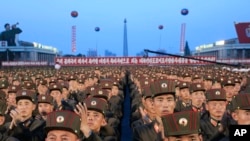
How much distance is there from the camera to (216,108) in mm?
7695

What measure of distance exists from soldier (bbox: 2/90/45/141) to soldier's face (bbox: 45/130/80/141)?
1.57 metres

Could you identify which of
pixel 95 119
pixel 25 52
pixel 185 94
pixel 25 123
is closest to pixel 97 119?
pixel 95 119

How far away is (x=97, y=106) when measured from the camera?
23.2 ft

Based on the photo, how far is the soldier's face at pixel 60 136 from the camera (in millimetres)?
5043

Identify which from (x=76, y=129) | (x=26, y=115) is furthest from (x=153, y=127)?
(x=26, y=115)

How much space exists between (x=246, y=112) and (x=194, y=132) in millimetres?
1291

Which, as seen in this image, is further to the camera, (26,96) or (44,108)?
(44,108)

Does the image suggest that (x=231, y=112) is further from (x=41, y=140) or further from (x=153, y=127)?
(x=41, y=140)

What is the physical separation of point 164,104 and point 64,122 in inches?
75.5

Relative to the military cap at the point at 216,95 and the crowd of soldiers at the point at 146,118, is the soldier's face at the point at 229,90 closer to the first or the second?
the crowd of soldiers at the point at 146,118

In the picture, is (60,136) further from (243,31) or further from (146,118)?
(243,31)

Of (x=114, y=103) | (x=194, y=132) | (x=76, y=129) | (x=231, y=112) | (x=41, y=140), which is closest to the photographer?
(x=194, y=132)

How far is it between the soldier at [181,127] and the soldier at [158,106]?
4.66 feet

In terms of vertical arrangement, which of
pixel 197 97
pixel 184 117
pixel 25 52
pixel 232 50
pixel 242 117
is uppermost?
pixel 232 50
